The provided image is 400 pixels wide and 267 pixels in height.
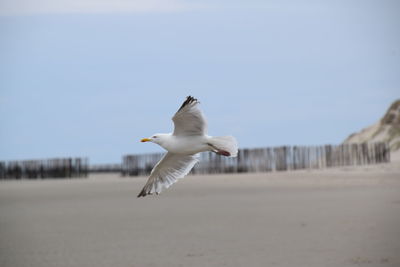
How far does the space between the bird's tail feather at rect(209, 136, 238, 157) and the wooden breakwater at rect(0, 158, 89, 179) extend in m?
34.5

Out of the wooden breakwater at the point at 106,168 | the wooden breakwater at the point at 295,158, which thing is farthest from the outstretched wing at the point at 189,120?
the wooden breakwater at the point at 106,168

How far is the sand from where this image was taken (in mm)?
9766

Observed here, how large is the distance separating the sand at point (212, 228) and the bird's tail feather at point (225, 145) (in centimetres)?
310

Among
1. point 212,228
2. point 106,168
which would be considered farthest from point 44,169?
point 212,228

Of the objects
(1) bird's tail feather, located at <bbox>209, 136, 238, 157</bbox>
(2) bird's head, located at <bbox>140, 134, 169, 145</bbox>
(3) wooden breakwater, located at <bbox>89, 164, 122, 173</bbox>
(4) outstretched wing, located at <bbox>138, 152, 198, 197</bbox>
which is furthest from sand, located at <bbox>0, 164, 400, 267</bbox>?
(3) wooden breakwater, located at <bbox>89, 164, 122, 173</bbox>

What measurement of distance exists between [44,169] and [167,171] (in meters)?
35.8

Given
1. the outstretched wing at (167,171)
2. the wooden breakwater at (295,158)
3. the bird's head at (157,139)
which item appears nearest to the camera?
the bird's head at (157,139)

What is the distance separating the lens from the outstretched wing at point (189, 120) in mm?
6285

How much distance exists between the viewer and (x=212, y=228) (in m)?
12.3

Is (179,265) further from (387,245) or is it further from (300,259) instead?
(387,245)

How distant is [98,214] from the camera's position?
14945 mm

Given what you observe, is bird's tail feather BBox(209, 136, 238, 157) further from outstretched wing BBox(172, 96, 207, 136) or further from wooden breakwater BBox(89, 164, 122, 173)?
wooden breakwater BBox(89, 164, 122, 173)

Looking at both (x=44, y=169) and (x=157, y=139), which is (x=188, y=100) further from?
(x=44, y=169)

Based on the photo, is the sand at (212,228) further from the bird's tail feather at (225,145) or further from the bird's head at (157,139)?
the bird's head at (157,139)
